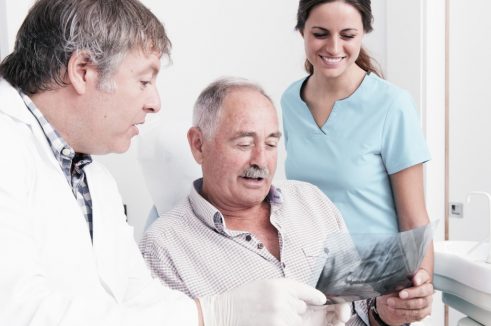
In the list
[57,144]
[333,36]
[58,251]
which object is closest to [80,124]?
[57,144]

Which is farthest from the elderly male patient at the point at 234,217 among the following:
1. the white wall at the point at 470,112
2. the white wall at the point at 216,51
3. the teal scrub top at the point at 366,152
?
the white wall at the point at 470,112

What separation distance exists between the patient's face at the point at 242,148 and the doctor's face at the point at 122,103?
42 centimetres

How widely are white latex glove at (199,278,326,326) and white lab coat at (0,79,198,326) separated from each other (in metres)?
0.05

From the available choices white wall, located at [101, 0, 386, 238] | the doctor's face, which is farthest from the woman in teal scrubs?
the doctor's face

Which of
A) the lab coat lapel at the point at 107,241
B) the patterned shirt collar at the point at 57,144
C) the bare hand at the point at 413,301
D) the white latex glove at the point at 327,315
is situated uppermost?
the patterned shirt collar at the point at 57,144

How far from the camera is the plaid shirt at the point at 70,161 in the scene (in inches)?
42.4

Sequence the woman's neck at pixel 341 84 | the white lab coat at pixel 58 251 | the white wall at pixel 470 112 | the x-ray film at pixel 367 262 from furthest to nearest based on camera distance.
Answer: the white wall at pixel 470 112
the woman's neck at pixel 341 84
the x-ray film at pixel 367 262
the white lab coat at pixel 58 251

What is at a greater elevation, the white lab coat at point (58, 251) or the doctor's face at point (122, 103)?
the doctor's face at point (122, 103)

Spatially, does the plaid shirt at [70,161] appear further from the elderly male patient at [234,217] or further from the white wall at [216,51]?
the white wall at [216,51]

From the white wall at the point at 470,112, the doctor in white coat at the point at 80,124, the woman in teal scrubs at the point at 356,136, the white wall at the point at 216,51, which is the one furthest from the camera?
the white wall at the point at 470,112

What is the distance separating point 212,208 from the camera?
1.52 m

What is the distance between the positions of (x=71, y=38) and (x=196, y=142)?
608 mm

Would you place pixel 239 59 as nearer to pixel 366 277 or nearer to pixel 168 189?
pixel 168 189

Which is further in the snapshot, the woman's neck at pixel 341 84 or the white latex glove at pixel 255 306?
the woman's neck at pixel 341 84
